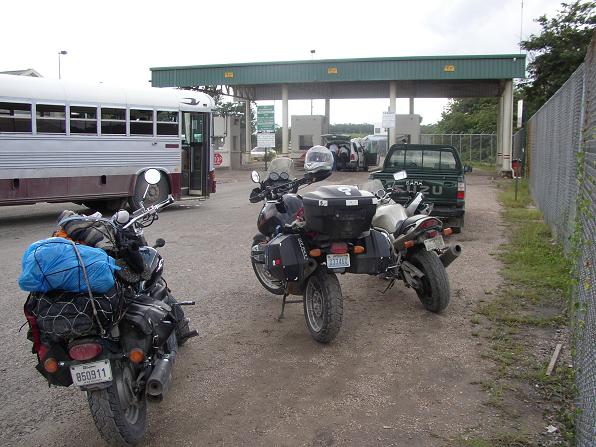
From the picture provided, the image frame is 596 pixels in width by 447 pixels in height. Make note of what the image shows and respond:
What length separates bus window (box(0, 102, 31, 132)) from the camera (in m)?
11.8

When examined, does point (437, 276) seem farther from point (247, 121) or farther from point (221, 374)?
point (247, 121)

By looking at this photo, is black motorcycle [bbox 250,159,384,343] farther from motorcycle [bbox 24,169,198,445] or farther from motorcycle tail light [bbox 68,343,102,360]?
motorcycle tail light [bbox 68,343,102,360]

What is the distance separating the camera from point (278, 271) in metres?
5.36

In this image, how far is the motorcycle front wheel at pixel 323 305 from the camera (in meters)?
5.12

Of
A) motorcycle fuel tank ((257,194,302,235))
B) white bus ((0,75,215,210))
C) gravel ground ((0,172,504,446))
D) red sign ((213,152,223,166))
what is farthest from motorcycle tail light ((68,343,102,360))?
red sign ((213,152,223,166))

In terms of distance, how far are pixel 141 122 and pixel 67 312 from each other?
11.5 m

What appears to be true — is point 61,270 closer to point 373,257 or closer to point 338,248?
point 338,248

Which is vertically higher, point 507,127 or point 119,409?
point 507,127

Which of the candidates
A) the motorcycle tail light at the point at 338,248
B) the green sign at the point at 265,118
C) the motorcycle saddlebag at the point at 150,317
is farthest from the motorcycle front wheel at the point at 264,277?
the green sign at the point at 265,118

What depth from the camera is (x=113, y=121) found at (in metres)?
13.6

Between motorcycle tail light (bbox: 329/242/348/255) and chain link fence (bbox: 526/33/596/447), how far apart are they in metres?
1.89

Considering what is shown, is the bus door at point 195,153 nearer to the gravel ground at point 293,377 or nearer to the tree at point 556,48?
the gravel ground at point 293,377

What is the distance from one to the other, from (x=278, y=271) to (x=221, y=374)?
1.07 metres

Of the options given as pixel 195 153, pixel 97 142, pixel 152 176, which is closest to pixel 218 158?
pixel 195 153
